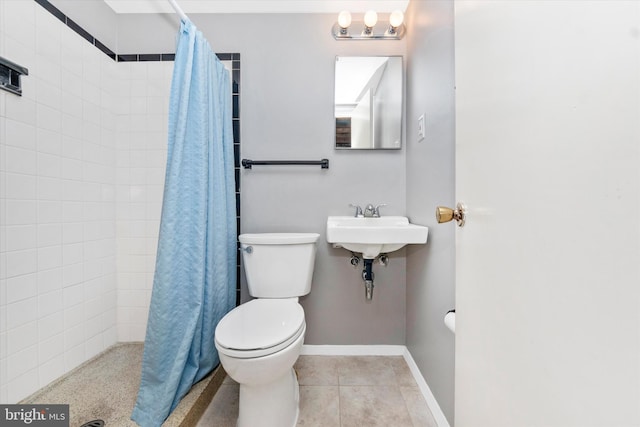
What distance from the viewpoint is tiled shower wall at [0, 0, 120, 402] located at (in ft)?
3.70

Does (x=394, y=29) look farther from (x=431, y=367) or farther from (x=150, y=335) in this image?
(x=150, y=335)

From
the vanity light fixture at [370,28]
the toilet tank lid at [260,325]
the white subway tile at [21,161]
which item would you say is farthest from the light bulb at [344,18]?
the white subway tile at [21,161]

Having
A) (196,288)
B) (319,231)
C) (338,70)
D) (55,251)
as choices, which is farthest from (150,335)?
(338,70)

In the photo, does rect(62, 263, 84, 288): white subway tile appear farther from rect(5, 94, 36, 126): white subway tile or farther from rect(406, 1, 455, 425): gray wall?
rect(406, 1, 455, 425): gray wall

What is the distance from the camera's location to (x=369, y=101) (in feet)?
5.46

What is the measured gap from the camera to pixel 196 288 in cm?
120

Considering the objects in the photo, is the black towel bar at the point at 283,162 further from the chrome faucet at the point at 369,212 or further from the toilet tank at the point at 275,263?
the toilet tank at the point at 275,263

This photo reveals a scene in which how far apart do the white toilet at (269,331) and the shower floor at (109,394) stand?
240mm

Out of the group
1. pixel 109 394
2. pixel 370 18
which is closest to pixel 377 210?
pixel 370 18

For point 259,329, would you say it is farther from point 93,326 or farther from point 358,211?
point 93,326

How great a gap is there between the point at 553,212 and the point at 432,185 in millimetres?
899

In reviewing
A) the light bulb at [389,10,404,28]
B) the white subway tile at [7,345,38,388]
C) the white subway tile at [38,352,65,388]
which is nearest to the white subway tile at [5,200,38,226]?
the white subway tile at [7,345,38,388]

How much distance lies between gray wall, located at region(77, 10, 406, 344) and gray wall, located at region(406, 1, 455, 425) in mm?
169

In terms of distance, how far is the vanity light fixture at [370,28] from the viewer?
1554 millimetres
